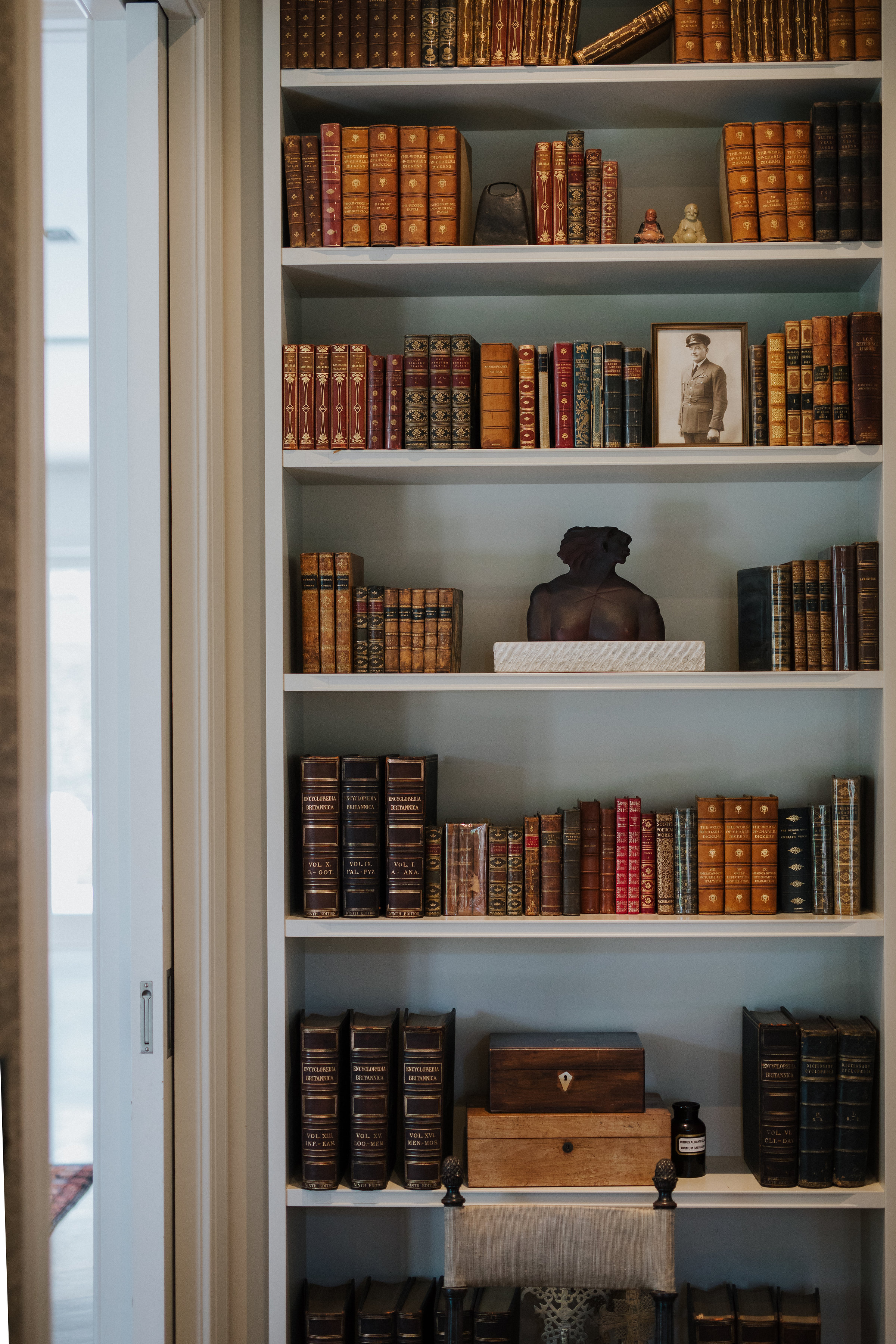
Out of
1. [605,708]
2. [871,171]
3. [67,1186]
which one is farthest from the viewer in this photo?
[605,708]

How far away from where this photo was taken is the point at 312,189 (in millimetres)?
1827

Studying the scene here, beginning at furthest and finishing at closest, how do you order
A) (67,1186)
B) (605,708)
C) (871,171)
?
1. (605,708)
2. (871,171)
3. (67,1186)

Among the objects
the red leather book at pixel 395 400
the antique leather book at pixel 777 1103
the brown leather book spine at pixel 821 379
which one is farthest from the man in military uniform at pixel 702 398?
the antique leather book at pixel 777 1103

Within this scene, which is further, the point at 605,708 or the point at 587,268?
the point at 605,708

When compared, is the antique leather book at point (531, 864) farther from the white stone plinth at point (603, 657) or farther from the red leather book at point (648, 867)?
the white stone plinth at point (603, 657)

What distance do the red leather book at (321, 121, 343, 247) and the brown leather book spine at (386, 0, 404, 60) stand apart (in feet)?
0.51

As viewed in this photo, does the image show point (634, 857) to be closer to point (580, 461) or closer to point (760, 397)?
point (580, 461)

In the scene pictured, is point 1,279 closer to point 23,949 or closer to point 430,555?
point 23,949

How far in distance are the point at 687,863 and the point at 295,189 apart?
4.78ft

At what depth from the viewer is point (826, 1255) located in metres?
1.99

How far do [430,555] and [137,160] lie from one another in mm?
888

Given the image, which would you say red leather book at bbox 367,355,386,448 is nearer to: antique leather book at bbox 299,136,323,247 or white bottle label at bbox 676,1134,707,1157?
antique leather book at bbox 299,136,323,247

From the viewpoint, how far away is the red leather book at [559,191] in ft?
5.94

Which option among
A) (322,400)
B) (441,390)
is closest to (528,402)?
(441,390)
